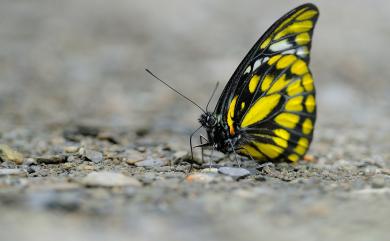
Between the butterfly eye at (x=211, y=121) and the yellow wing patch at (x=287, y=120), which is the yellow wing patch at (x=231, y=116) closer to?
the butterfly eye at (x=211, y=121)

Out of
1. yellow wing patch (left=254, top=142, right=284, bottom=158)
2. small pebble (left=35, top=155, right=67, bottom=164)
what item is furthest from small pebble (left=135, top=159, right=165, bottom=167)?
yellow wing patch (left=254, top=142, right=284, bottom=158)

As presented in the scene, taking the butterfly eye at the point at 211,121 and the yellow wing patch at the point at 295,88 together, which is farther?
the yellow wing patch at the point at 295,88

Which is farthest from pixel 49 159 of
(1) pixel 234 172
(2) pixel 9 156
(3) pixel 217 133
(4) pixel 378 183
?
(4) pixel 378 183

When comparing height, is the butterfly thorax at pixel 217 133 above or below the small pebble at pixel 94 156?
above

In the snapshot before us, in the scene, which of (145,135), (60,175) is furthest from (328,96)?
(60,175)

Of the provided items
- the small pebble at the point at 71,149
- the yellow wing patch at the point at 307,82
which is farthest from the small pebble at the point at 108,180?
the yellow wing patch at the point at 307,82

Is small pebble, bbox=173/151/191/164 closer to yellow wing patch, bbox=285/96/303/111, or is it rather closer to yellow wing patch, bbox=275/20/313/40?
yellow wing patch, bbox=285/96/303/111

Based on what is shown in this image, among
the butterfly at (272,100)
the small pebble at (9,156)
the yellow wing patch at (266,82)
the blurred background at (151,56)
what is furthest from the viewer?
the blurred background at (151,56)

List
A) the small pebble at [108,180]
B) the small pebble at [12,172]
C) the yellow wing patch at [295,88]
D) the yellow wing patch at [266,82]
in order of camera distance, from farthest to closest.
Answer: the yellow wing patch at [295,88] < the yellow wing patch at [266,82] < the small pebble at [12,172] < the small pebble at [108,180]

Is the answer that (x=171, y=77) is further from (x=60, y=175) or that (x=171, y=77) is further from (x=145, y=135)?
(x=60, y=175)
